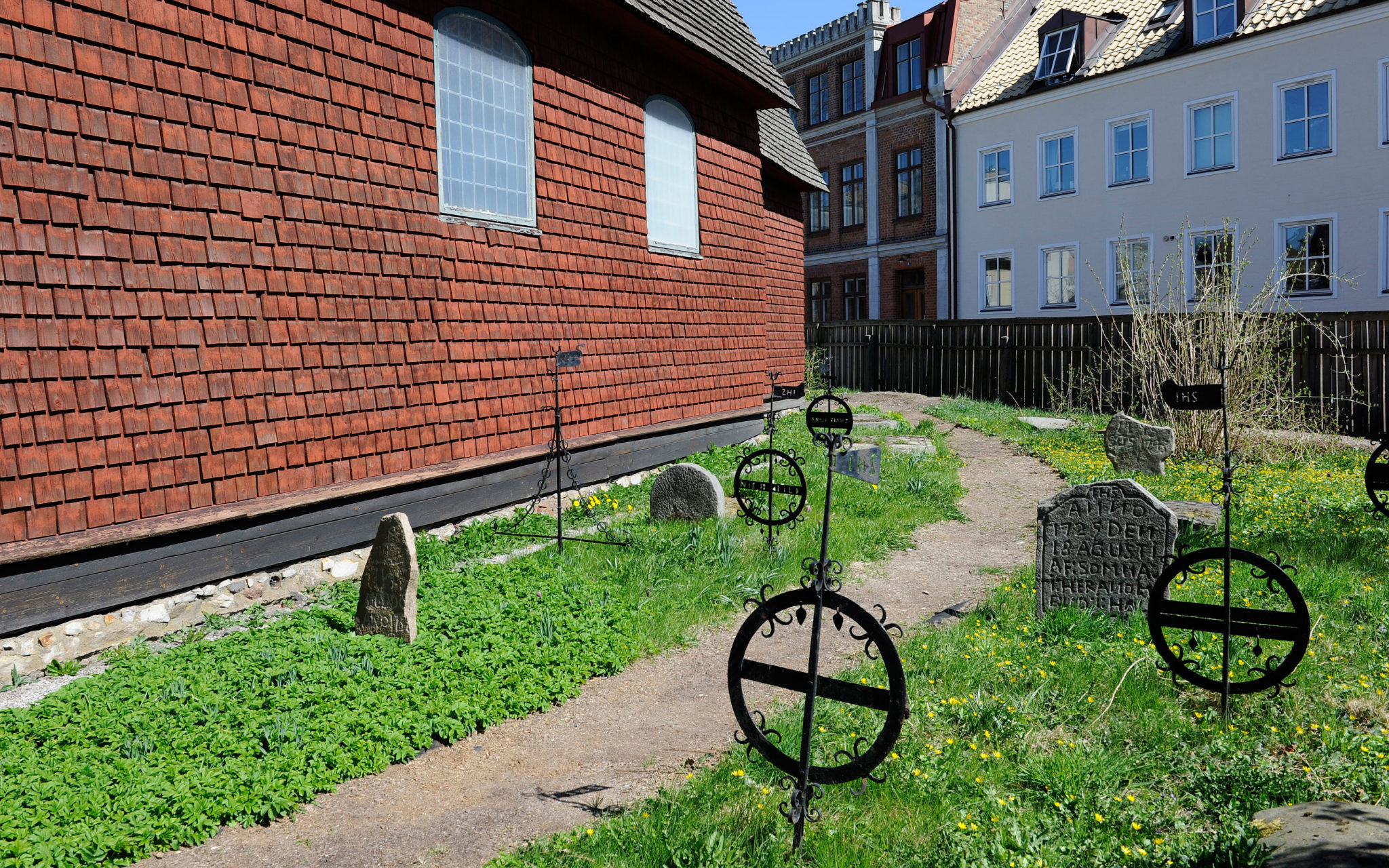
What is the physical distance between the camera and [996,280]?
2670cm

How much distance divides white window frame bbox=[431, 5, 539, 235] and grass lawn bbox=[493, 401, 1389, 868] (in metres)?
5.29

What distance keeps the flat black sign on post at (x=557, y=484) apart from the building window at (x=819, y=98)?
82.8 feet

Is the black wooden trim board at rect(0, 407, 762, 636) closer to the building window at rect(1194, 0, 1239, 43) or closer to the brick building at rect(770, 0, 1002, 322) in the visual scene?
the building window at rect(1194, 0, 1239, 43)

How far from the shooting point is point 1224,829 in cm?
356

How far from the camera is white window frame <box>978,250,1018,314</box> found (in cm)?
2600

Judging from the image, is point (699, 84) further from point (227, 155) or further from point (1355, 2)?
point (1355, 2)

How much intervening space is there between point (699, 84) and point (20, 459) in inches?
370

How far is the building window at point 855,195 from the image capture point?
30906 millimetres

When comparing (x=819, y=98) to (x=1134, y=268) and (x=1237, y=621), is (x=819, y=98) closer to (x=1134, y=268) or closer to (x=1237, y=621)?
(x=1134, y=268)

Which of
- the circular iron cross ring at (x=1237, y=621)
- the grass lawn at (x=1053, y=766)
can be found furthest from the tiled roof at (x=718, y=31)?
the circular iron cross ring at (x=1237, y=621)

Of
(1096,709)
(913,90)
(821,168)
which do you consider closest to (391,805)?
(1096,709)

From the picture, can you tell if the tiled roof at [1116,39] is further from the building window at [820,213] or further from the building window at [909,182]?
the building window at [820,213]

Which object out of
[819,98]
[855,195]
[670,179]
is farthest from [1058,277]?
[670,179]

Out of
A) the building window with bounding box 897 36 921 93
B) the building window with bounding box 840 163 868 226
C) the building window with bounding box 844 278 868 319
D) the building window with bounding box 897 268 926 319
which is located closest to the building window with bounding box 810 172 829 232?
the building window with bounding box 840 163 868 226
